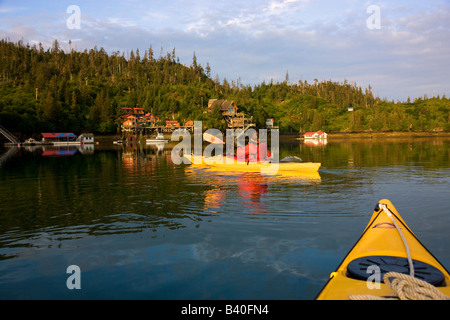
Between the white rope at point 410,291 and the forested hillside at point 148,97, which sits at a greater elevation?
the forested hillside at point 148,97

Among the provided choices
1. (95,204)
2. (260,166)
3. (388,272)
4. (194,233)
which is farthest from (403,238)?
(260,166)

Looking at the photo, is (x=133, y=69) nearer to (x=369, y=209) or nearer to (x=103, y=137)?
(x=103, y=137)

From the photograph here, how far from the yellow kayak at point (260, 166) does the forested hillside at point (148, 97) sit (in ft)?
206

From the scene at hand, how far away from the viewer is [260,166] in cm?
2089

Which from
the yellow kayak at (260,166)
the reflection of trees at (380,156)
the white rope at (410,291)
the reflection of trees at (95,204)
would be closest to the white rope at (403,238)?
the white rope at (410,291)

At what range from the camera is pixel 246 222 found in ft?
33.7

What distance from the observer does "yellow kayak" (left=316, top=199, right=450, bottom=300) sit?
419 cm

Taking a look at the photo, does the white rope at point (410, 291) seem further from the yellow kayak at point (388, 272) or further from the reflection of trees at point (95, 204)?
the reflection of trees at point (95, 204)

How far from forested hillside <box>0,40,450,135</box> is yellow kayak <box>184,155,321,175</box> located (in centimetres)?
6273

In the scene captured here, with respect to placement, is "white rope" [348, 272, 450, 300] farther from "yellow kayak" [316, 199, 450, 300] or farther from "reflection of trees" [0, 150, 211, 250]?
"reflection of trees" [0, 150, 211, 250]

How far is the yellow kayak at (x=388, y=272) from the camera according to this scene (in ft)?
13.8

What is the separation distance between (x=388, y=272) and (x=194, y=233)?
18.1 ft

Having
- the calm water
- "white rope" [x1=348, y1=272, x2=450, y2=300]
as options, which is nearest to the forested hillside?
the calm water
